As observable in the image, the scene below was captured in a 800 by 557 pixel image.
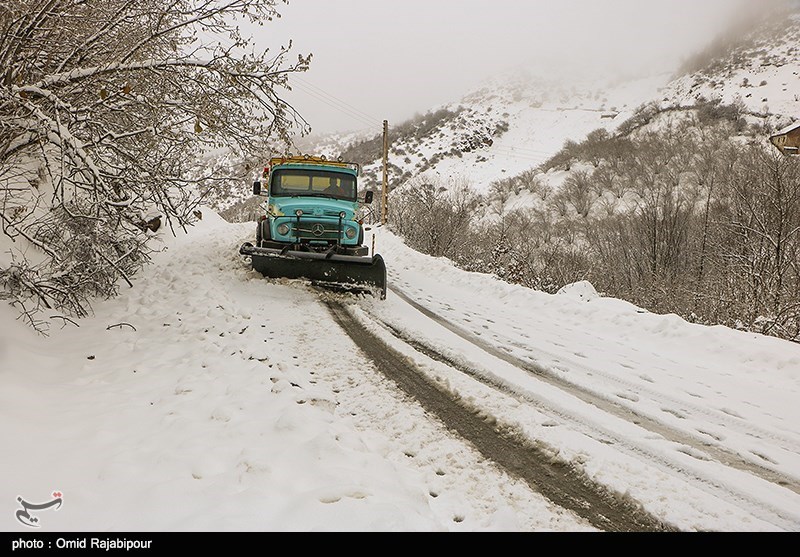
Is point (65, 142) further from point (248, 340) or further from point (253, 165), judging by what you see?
point (248, 340)

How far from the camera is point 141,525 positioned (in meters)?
1.99

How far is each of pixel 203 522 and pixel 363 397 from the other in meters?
1.88

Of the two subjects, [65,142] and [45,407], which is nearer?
[45,407]

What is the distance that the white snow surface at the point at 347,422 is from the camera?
2244mm

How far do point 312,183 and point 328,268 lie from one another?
98.5 inches

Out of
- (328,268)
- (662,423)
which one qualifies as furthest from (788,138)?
(662,423)

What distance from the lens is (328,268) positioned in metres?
8.03

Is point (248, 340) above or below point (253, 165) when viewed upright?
below

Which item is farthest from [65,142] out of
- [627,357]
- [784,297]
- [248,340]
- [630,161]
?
[630,161]

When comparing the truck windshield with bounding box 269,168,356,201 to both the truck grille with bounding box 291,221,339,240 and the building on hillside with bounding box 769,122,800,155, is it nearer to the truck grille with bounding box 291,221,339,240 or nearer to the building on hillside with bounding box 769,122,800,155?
the truck grille with bounding box 291,221,339,240

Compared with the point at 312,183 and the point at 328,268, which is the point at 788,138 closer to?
the point at 312,183

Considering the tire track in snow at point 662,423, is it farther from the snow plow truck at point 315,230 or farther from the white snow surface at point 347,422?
the snow plow truck at point 315,230

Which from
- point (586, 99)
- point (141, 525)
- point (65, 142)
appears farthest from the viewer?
point (586, 99)

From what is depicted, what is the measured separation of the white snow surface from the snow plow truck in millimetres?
1564
